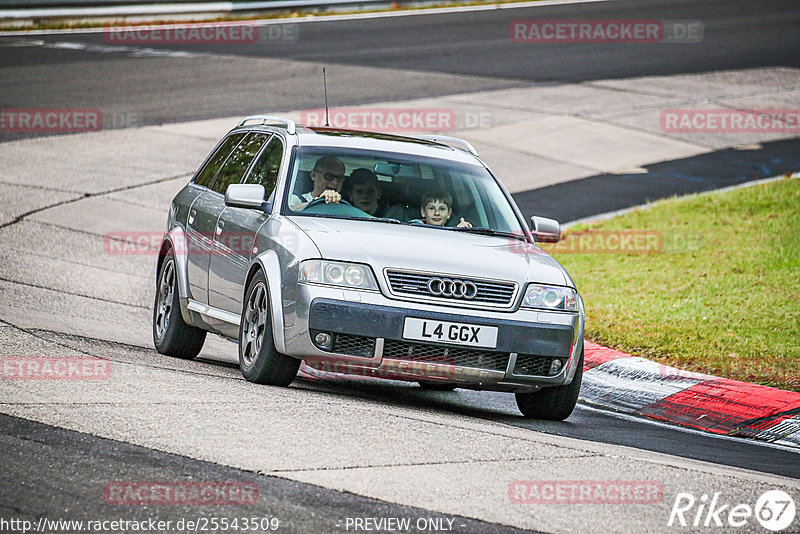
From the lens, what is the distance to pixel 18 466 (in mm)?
5277

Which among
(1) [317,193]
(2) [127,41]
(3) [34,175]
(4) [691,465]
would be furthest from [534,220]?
(2) [127,41]

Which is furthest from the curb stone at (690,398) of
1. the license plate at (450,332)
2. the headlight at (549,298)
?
the license plate at (450,332)

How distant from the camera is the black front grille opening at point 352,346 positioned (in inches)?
280

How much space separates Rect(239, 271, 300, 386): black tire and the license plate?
0.79 metres

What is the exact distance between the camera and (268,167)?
338 inches

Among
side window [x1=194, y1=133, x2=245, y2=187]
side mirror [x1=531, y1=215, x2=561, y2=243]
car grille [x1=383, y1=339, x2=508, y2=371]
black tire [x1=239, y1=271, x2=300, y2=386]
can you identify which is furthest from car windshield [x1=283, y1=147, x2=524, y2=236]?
side window [x1=194, y1=133, x2=245, y2=187]

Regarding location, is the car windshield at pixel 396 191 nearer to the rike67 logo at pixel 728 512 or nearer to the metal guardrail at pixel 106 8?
the rike67 logo at pixel 728 512

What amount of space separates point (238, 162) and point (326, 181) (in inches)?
48.4

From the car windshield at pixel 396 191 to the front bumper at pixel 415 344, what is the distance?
1041 millimetres

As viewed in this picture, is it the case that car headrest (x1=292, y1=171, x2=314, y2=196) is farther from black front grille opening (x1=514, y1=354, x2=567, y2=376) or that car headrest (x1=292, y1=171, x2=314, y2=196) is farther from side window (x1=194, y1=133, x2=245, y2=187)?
black front grille opening (x1=514, y1=354, x2=567, y2=376)

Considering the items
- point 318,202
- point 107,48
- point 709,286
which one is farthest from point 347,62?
point 318,202

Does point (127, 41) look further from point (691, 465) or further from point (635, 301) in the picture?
point (691, 465)

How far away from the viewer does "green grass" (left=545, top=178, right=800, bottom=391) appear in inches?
377

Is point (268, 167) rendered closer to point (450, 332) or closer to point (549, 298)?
point (450, 332)
